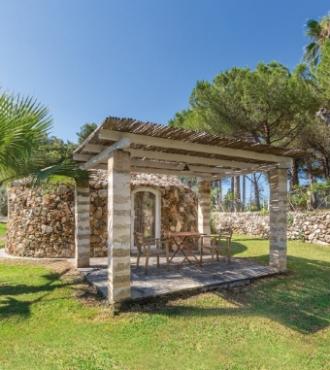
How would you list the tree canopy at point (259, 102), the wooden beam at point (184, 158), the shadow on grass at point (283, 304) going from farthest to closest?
the tree canopy at point (259, 102)
the wooden beam at point (184, 158)
the shadow on grass at point (283, 304)

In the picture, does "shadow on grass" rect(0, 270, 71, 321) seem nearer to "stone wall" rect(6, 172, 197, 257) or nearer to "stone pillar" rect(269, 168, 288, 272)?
"stone wall" rect(6, 172, 197, 257)

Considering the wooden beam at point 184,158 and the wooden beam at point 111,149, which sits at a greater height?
the wooden beam at point 184,158

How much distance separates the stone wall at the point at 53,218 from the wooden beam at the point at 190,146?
4.39m

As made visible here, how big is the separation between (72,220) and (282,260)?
6719 millimetres

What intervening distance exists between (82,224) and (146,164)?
2349 millimetres

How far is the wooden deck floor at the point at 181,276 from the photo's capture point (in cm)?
545

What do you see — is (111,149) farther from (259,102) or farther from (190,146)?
(259,102)

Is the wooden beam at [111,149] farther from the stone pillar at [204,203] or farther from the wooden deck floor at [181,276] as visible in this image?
the stone pillar at [204,203]

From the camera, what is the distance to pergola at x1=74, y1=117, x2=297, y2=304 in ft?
16.0

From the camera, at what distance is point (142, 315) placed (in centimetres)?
454

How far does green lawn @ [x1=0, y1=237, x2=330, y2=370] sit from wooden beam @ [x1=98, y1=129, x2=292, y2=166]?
113 inches

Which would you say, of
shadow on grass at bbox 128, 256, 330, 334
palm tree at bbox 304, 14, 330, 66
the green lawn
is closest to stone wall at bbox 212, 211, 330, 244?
shadow on grass at bbox 128, 256, 330, 334

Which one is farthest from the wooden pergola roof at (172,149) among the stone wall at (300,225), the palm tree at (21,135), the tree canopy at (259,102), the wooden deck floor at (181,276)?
the tree canopy at (259,102)

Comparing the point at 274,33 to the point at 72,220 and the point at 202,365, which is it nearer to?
the point at 72,220
